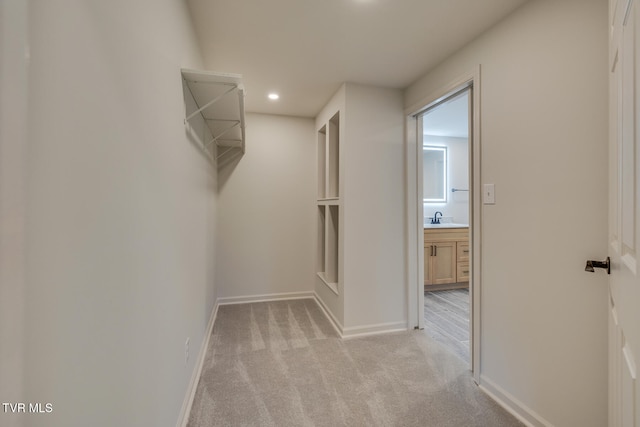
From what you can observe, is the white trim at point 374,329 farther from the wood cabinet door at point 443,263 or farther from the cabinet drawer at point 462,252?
the cabinet drawer at point 462,252

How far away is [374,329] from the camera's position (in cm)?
258

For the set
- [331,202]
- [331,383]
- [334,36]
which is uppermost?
[334,36]

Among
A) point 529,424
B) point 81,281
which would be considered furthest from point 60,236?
point 529,424

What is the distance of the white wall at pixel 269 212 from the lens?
3398 mm

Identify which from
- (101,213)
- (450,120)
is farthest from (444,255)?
(101,213)

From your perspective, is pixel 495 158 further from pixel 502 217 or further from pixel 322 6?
pixel 322 6

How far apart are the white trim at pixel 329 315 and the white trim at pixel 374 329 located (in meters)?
0.08

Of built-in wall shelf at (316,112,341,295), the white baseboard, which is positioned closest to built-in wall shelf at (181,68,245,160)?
built-in wall shelf at (316,112,341,295)

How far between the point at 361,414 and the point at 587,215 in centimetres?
154

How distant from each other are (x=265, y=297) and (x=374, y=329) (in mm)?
1517

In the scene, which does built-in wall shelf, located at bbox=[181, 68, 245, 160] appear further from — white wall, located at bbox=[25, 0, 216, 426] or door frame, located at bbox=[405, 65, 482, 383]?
door frame, located at bbox=[405, 65, 482, 383]

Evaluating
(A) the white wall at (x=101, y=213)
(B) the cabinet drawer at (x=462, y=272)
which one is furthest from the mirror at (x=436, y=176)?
(A) the white wall at (x=101, y=213)

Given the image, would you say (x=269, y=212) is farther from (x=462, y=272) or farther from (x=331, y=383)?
(x=462, y=272)

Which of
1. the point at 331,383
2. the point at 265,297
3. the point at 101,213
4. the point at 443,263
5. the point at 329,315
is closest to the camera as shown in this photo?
the point at 101,213
